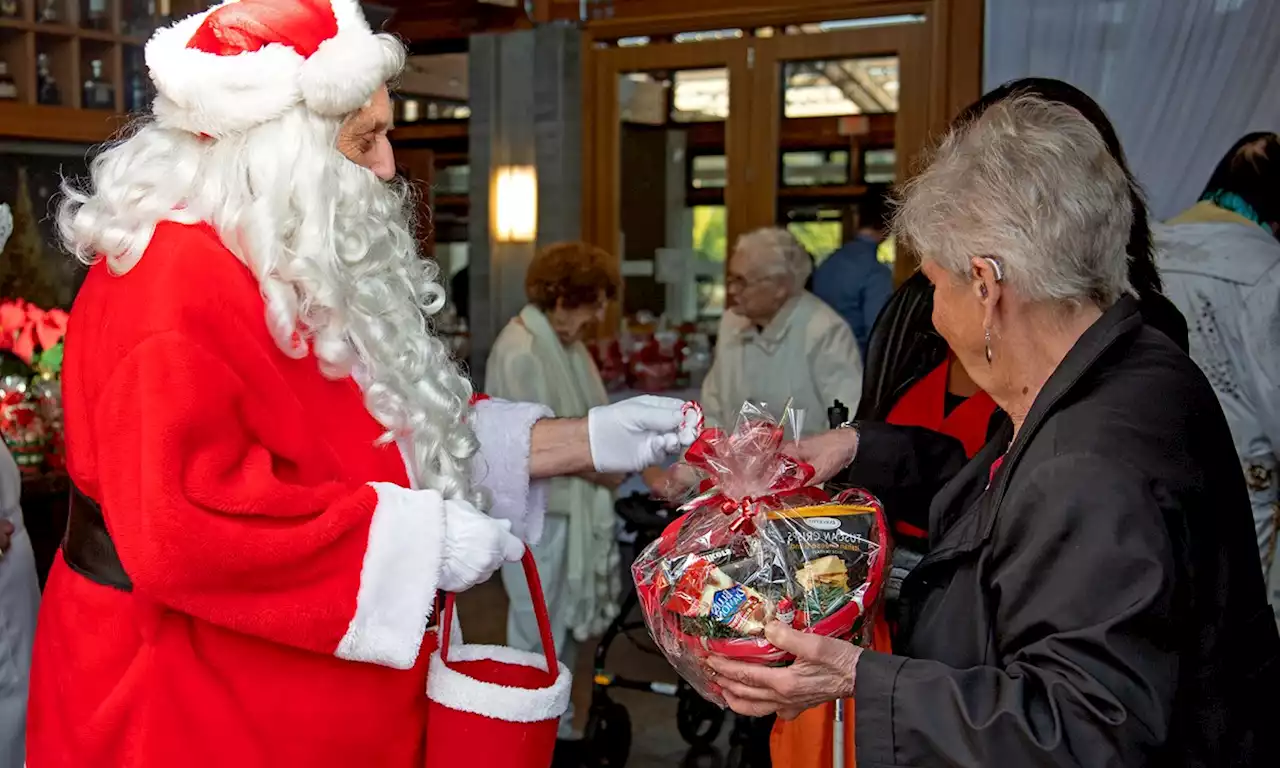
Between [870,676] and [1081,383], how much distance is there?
0.41m

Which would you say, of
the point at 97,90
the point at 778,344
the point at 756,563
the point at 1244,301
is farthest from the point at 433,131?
the point at 756,563

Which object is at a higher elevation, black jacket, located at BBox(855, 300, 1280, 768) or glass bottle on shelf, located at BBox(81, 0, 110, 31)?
glass bottle on shelf, located at BBox(81, 0, 110, 31)

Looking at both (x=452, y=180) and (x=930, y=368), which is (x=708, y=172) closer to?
(x=452, y=180)

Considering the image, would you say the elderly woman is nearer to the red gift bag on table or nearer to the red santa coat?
the red gift bag on table

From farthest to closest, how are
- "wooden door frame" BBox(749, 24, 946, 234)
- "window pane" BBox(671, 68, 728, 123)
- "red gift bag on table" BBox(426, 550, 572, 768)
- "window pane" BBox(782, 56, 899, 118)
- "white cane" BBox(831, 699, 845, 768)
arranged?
"window pane" BBox(671, 68, 728, 123)
"window pane" BBox(782, 56, 899, 118)
"wooden door frame" BBox(749, 24, 946, 234)
"white cane" BBox(831, 699, 845, 768)
"red gift bag on table" BBox(426, 550, 572, 768)

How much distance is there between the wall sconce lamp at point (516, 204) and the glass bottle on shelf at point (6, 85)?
2.58 m

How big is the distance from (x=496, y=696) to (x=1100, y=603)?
0.78 metres

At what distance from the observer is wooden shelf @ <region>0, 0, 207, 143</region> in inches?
223

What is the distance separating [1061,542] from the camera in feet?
4.27

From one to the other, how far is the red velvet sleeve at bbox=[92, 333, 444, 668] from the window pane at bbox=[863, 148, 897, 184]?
5.06 metres

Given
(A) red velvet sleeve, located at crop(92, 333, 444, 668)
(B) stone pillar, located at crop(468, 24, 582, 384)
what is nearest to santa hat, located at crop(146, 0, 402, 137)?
(A) red velvet sleeve, located at crop(92, 333, 444, 668)

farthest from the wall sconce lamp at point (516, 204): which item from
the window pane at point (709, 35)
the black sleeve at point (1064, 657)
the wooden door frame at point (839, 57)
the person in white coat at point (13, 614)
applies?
the black sleeve at point (1064, 657)

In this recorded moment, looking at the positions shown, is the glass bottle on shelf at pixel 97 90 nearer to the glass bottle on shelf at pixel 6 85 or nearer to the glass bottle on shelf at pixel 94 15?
the glass bottle on shelf at pixel 94 15

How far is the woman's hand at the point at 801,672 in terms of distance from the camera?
141 cm
